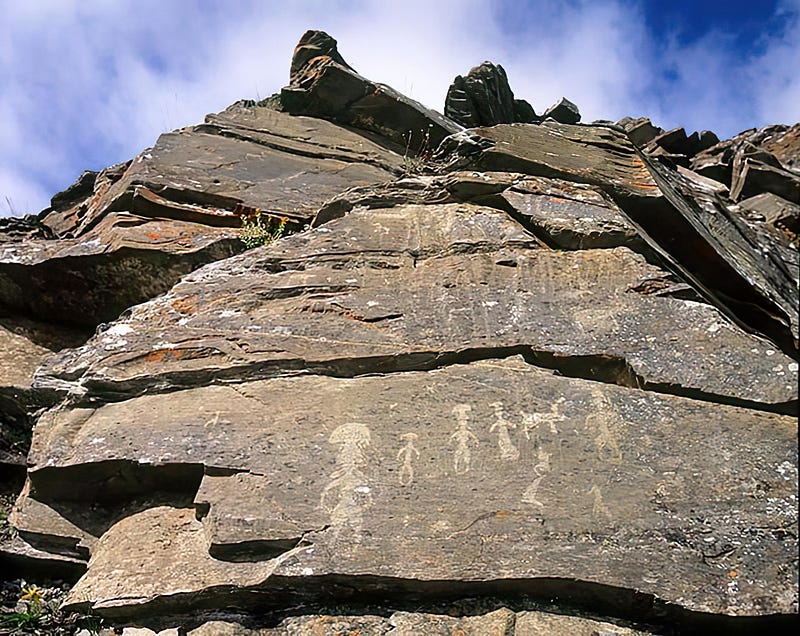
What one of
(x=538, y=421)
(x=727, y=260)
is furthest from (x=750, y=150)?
(x=538, y=421)

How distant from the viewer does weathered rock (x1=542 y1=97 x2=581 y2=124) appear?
923 inches

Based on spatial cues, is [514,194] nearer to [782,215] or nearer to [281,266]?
[281,266]

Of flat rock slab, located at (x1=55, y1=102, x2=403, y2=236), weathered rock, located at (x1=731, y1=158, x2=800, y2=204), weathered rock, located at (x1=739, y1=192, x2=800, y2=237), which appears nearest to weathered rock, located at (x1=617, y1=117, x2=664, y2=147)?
weathered rock, located at (x1=731, y1=158, x2=800, y2=204)

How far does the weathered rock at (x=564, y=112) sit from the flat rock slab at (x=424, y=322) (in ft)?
55.9

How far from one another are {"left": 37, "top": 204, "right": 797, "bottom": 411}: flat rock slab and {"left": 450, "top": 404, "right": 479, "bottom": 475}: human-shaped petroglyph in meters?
0.68

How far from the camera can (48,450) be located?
20.4 feet

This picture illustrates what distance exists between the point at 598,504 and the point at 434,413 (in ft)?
4.95

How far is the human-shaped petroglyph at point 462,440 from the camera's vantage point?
5410mm

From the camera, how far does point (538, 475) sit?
5289 millimetres

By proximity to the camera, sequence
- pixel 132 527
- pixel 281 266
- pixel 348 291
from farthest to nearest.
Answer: pixel 281 266, pixel 348 291, pixel 132 527

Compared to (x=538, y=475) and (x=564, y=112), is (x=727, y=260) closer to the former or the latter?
(x=538, y=475)

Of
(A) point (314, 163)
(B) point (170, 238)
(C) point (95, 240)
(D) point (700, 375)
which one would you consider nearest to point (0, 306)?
(C) point (95, 240)

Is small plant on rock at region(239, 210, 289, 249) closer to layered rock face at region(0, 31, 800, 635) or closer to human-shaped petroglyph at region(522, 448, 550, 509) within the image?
layered rock face at region(0, 31, 800, 635)

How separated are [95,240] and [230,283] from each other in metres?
3.15
